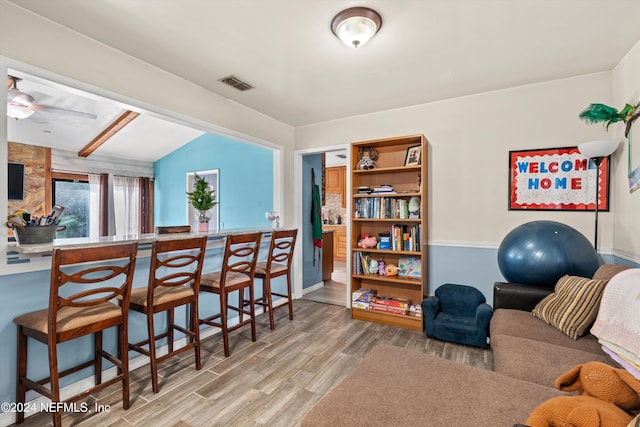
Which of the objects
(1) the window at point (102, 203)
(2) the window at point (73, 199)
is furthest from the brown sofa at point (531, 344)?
(2) the window at point (73, 199)

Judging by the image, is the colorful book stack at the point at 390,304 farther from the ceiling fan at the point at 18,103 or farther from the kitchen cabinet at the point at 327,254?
the ceiling fan at the point at 18,103

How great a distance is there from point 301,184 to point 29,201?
4785 millimetres

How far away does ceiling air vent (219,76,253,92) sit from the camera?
9.42 feet

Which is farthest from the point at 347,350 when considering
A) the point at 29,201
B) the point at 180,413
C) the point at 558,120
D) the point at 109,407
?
the point at 29,201

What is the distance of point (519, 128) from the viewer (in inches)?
120

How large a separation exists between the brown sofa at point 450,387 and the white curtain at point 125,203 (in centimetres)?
670

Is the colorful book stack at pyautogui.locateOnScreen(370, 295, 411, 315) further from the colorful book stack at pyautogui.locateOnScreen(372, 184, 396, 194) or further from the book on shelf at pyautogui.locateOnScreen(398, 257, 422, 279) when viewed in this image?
the colorful book stack at pyautogui.locateOnScreen(372, 184, 396, 194)

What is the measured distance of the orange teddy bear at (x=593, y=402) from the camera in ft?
2.91

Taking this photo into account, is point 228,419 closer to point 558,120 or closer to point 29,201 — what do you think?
point 558,120

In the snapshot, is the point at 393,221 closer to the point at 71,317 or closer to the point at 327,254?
the point at 327,254

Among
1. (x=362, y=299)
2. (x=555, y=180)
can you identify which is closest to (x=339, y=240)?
(x=362, y=299)

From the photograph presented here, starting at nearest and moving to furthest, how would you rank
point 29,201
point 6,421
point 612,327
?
point 612,327 → point 6,421 → point 29,201

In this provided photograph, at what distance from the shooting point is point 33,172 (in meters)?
5.20

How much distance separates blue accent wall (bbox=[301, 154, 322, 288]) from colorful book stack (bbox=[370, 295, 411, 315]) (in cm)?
145
